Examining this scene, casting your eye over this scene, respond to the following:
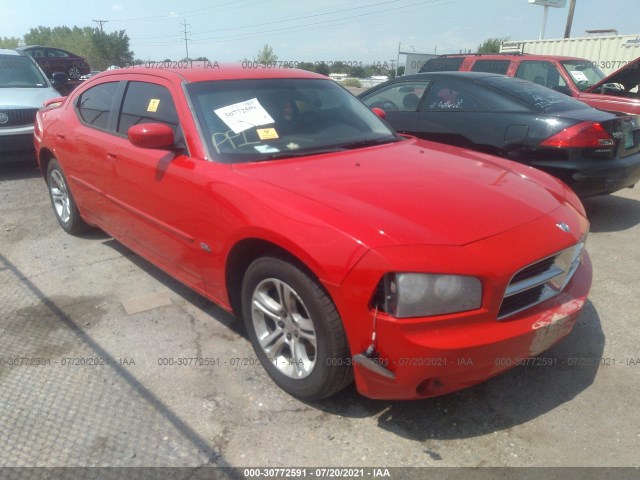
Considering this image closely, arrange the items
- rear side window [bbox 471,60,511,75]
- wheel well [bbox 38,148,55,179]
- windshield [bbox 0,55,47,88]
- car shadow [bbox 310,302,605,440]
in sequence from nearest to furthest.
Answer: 1. car shadow [bbox 310,302,605,440]
2. wheel well [bbox 38,148,55,179]
3. windshield [bbox 0,55,47,88]
4. rear side window [bbox 471,60,511,75]

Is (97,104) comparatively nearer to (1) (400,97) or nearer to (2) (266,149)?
(2) (266,149)

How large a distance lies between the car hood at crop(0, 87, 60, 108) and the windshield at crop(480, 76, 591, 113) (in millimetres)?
6332

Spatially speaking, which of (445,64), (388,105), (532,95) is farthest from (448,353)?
(445,64)

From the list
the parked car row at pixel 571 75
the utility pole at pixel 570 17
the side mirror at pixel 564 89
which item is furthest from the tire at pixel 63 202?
the utility pole at pixel 570 17

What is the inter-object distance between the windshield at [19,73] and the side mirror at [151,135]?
659 centimetres

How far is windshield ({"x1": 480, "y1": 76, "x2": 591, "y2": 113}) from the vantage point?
16.6ft

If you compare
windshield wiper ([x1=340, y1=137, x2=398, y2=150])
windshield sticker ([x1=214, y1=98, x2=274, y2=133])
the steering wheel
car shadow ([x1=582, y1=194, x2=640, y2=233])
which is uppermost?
windshield sticker ([x1=214, y1=98, x2=274, y2=133])

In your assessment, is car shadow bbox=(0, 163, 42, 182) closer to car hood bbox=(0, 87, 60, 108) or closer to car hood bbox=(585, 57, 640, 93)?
car hood bbox=(0, 87, 60, 108)

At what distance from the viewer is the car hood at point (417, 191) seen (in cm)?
220

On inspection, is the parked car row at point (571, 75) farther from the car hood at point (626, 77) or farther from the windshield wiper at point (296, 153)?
the windshield wiper at point (296, 153)

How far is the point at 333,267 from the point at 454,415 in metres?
1.03

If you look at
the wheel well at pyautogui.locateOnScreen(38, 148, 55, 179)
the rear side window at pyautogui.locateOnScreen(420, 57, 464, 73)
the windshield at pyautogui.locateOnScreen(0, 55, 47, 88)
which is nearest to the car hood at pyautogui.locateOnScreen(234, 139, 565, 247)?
the wheel well at pyautogui.locateOnScreen(38, 148, 55, 179)

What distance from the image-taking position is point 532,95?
17.1ft

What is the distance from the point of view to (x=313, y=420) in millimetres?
2496
